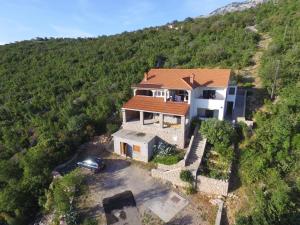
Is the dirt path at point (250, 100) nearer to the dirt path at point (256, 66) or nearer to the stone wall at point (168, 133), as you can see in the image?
the dirt path at point (256, 66)

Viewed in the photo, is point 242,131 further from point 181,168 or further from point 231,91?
point 181,168

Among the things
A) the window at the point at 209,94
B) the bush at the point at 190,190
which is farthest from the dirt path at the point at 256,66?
the bush at the point at 190,190

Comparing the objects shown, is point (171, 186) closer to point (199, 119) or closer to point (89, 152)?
point (199, 119)

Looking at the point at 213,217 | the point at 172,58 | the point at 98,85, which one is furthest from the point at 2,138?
the point at 172,58

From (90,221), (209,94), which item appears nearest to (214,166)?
(209,94)

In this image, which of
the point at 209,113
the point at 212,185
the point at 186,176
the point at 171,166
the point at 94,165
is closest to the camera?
the point at 212,185

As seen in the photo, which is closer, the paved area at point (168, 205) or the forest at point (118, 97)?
the paved area at point (168, 205)
